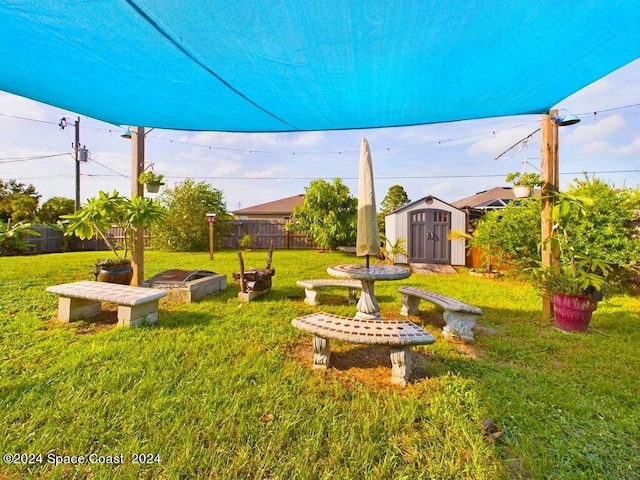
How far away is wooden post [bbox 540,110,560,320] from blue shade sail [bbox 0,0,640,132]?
95 centimetres

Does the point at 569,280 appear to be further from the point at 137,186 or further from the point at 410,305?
the point at 137,186

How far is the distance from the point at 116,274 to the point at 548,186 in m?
7.34

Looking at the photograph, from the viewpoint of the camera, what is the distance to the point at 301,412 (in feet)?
6.84

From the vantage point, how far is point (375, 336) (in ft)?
8.05

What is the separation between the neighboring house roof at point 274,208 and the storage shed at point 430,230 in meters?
12.2

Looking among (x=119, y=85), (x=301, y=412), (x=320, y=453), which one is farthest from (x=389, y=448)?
(x=119, y=85)

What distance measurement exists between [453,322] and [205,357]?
9.71ft

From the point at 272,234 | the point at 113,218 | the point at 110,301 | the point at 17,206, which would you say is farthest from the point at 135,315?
the point at 17,206

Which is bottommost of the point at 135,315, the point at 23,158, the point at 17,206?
the point at 135,315

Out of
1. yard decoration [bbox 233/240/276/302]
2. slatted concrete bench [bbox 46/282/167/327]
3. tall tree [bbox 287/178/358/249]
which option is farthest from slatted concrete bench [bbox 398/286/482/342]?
tall tree [bbox 287/178/358/249]

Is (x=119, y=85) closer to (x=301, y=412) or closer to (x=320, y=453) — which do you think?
(x=301, y=412)

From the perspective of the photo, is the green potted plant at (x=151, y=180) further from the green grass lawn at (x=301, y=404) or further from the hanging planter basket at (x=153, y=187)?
the green grass lawn at (x=301, y=404)

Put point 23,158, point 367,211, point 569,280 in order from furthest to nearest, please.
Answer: point 23,158 < point 569,280 < point 367,211

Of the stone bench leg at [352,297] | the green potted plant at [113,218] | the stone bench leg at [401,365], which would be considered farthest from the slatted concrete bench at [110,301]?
the stone bench leg at [401,365]
